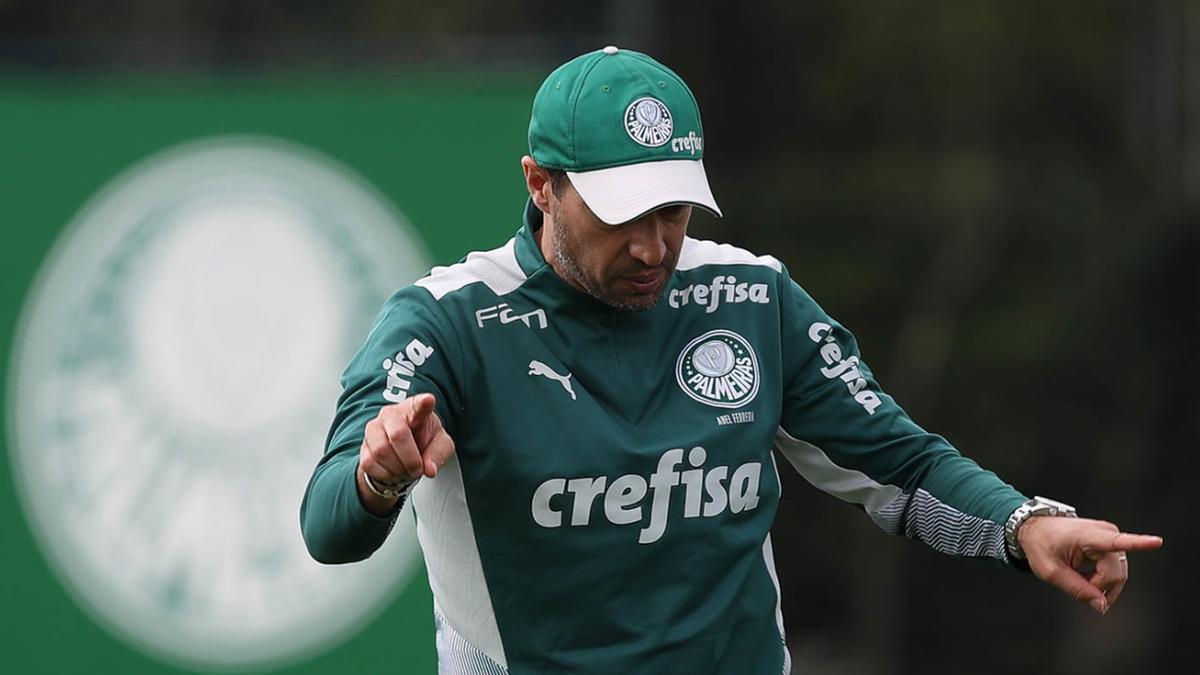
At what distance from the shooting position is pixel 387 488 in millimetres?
3021

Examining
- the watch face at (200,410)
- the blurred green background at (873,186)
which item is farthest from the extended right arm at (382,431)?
the blurred green background at (873,186)

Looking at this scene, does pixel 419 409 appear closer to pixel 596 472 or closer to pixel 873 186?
pixel 596 472

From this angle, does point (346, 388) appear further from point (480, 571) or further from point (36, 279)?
point (36, 279)

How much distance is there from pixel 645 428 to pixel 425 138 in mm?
3097

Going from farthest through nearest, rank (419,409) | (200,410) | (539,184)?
1. (200,410)
2. (539,184)
3. (419,409)

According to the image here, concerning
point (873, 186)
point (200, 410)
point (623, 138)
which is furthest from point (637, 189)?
point (873, 186)

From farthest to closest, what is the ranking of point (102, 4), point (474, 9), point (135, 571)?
1. point (474, 9)
2. point (102, 4)
3. point (135, 571)

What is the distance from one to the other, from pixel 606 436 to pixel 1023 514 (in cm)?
71

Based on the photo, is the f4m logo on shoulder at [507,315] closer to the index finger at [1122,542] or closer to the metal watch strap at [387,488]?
the metal watch strap at [387,488]

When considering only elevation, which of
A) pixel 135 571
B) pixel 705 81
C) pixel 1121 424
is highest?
pixel 705 81

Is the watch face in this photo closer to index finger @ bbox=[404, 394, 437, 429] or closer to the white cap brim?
the white cap brim

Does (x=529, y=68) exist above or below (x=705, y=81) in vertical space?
above

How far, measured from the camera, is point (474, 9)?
29.2ft

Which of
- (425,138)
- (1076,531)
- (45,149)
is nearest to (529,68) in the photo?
(425,138)
